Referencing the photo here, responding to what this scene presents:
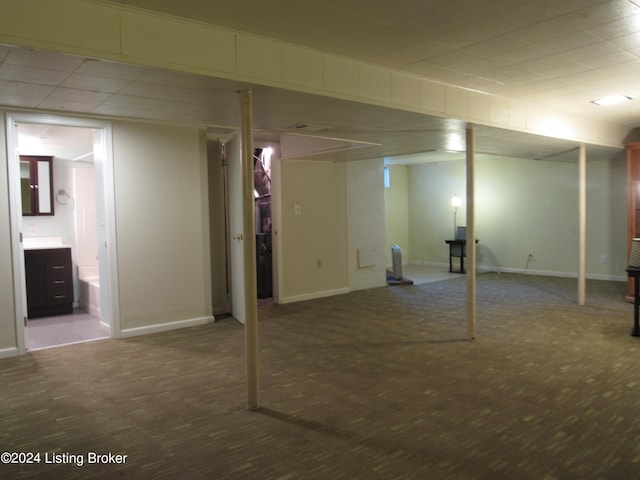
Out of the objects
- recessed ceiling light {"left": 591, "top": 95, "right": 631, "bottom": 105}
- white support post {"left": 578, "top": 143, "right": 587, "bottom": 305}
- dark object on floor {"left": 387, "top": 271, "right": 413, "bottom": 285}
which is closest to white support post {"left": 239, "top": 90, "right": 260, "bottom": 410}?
recessed ceiling light {"left": 591, "top": 95, "right": 631, "bottom": 105}

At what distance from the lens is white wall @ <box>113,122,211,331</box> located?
16.6 feet

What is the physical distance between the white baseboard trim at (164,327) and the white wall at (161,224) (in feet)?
0.10

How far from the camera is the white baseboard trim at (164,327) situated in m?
5.04

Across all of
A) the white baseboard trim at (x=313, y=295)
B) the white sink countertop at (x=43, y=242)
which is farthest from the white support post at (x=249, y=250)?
the white sink countertop at (x=43, y=242)

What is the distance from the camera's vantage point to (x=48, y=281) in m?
6.19

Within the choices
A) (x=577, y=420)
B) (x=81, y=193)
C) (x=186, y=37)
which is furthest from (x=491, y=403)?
(x=81, y=193)

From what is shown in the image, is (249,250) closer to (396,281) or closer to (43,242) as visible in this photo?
(43,242)

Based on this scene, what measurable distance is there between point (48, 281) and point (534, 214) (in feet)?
27.6

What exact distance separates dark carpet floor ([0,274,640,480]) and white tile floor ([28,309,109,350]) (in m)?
0.34

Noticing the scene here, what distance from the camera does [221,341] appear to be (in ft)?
15.8

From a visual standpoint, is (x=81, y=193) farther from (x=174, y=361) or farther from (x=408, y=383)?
(x=408, y=383)

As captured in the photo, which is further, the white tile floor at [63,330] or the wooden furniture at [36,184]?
the wooden furniture at [36,184]

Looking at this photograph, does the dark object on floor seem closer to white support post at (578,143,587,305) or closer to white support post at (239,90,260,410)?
white support post at (578,143,587,305)

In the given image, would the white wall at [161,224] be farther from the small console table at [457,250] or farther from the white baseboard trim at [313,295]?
the small console table at [457,250]
